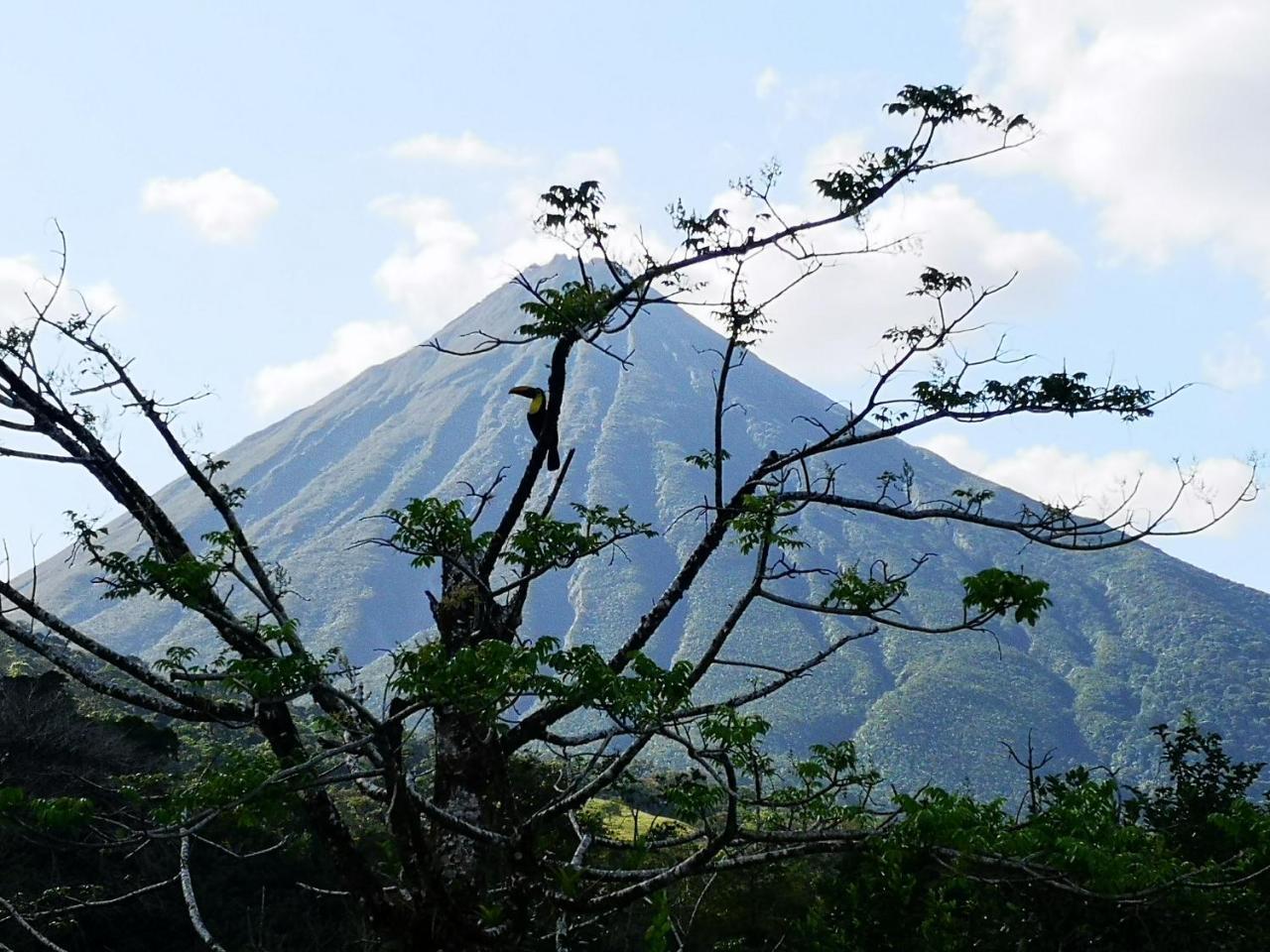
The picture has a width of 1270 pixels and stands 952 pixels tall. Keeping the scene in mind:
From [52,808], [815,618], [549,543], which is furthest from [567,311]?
[815,618]

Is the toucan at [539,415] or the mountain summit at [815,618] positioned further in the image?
the mountain summit at [815,618]

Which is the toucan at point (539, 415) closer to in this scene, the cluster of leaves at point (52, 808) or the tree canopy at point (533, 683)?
the tree canopy at point (533, 683)

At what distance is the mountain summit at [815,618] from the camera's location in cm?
12725

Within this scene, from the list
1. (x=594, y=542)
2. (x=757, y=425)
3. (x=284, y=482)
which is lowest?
(x=594, y=542)

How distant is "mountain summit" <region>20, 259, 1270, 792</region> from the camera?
127250mm

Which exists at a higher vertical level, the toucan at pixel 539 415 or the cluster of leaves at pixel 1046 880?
the toucan at pixel 539 415

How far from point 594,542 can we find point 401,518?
4.77 feet

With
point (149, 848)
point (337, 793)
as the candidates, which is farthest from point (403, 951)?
point (337, 793)

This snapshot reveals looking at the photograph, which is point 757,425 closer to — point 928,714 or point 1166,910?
point 928,714

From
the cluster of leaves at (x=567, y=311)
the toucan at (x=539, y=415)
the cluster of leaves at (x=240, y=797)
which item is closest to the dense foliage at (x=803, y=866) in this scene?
the cluster of leaves at (x=240, y=797)

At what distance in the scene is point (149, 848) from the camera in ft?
50.8

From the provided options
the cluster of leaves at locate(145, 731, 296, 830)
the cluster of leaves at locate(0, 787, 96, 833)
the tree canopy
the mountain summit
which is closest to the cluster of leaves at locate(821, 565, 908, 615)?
the tree canopy

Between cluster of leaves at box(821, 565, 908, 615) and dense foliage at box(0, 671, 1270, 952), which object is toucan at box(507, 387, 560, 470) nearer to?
cluster of leaves at box(821, 565, 908, 615)

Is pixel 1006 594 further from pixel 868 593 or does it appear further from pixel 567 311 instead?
pixel 567 311
